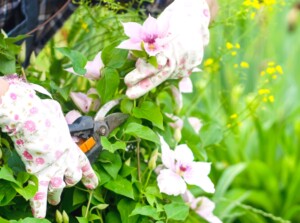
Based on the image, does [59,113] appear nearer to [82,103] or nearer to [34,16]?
[82,103]

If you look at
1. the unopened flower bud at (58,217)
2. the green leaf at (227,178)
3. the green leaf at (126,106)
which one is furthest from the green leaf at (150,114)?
the green leaf at (227,178)

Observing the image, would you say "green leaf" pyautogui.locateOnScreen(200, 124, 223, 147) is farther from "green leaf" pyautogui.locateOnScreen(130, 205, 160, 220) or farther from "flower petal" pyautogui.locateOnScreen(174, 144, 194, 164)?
"green leaf" pyautogui.locateOnScreen(130, 205, 160, 220)

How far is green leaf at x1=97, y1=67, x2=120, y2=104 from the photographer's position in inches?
60.6

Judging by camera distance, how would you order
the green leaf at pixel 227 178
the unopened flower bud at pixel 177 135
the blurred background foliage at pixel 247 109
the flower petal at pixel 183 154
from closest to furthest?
the flower petal at pixel 183 154, the unopened flower bud at pixel 177 135, the blurred background foliage at pixel 247 109, the green leaf at pixel 227 178

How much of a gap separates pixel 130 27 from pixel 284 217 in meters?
1.43

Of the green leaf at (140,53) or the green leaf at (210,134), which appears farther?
the green leaf at (210,134)

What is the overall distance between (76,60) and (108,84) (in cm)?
7

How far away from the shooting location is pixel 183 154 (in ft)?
5.16

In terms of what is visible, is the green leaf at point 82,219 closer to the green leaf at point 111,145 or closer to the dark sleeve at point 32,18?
the green leaf at point 111,145

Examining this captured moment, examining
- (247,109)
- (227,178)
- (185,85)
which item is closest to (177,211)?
(185,85)

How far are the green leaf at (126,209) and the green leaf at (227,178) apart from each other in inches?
35.7

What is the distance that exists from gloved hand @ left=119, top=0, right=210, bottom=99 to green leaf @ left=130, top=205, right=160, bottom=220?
202 mm

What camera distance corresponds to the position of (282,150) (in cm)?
290

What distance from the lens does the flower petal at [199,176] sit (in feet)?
5.07
